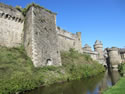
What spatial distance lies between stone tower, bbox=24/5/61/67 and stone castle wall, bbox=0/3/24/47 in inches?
41.8

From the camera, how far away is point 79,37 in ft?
92.6

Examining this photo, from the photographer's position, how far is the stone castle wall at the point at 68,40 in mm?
22712

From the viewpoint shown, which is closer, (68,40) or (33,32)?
(33,32)

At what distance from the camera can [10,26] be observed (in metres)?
14.9

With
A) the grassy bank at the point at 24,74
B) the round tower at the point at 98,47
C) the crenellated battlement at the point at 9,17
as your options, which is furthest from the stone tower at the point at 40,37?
the round tower at the point at 98,47

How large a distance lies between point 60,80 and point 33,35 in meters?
6.28

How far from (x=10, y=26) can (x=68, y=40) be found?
13130mm

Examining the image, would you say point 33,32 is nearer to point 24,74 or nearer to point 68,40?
point 24,74

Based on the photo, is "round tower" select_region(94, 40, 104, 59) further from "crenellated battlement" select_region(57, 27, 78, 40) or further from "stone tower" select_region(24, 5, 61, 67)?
"stone tower" select_region(24, 5, 61, 67)

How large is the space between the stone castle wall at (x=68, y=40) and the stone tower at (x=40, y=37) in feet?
21.1

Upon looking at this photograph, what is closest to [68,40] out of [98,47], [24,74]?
[24,74]

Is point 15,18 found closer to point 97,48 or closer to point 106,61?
point 97,48

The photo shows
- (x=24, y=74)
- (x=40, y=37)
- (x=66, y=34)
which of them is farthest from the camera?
(x=66, y=34)

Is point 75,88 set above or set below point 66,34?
below
